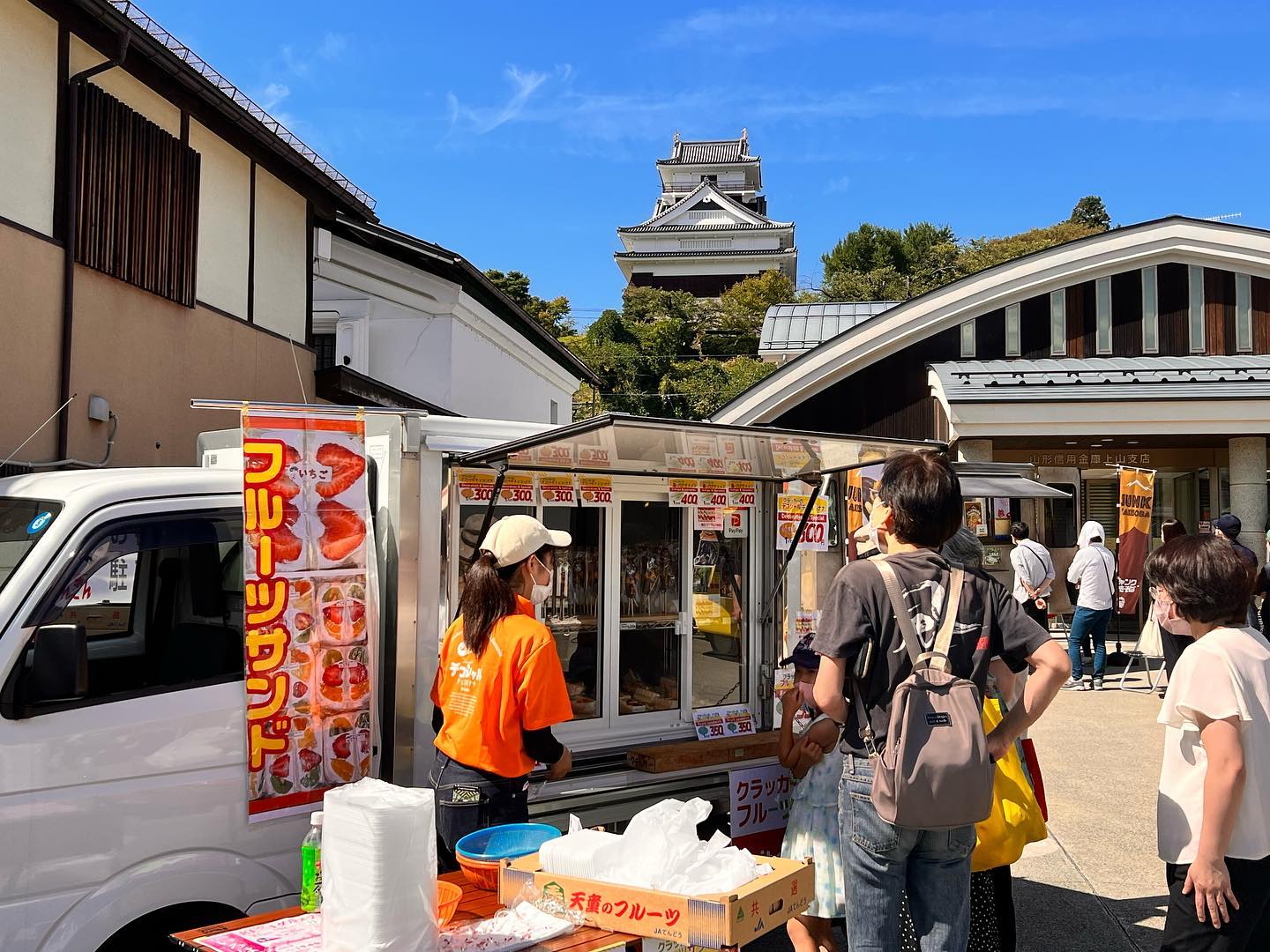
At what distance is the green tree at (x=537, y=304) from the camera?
118 feet

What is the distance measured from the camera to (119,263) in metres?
8.23

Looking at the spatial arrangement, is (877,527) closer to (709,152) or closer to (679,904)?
(679,904)

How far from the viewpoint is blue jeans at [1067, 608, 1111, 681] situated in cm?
1144

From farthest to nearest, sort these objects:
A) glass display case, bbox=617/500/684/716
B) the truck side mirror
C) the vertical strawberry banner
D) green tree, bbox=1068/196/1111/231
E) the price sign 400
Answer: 1. green tree, bbox=1068/196/1111/231
2. the price sign 400
3. glass display case, bbox=617/500/684/716
4. the vertical strawberry banner
5. the truck side mirror

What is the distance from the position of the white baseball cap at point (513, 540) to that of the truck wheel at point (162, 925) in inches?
59.2

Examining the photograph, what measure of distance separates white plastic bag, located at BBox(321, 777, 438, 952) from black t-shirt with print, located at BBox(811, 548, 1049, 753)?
3.97ft

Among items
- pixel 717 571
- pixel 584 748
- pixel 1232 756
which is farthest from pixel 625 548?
pixel 1232 756

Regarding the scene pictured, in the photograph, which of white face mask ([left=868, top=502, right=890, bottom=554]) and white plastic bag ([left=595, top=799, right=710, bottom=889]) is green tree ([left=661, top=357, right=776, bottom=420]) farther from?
white plastic bag ([left=595, top=799, right=710, bottom=889])

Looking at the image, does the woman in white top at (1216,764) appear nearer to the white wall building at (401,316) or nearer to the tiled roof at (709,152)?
the white wall building at (401,316)

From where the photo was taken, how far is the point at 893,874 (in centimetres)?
287

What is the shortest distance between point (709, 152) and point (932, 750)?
228 feet

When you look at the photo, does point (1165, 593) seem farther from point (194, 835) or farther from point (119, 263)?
point (119, 263)

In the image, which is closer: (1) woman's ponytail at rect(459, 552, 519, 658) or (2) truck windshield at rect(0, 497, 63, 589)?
(2) truck windshield at rect(0, 497, 63, 589)

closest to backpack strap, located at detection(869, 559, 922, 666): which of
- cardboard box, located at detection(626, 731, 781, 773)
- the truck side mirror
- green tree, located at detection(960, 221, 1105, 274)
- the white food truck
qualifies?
the white food truck
